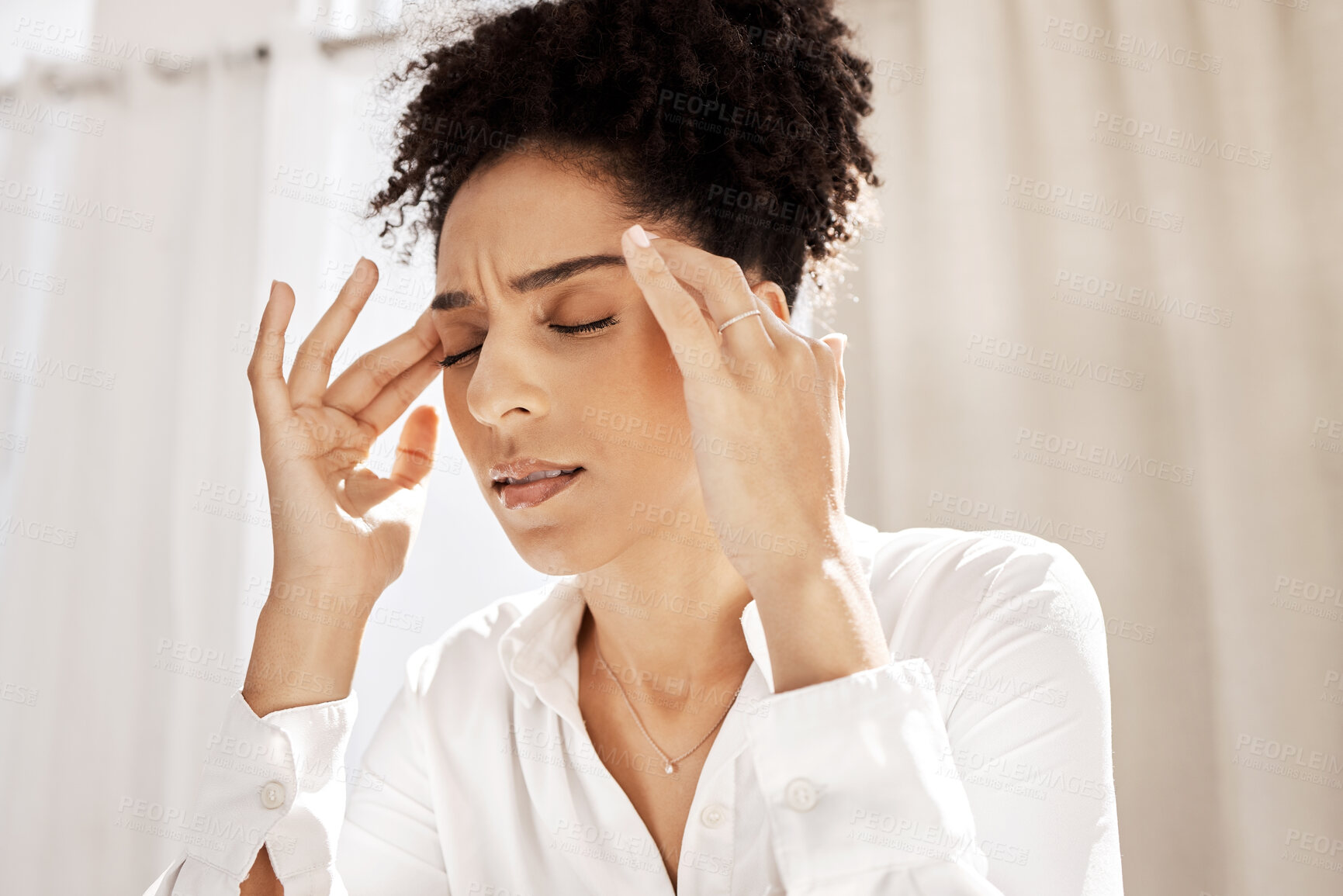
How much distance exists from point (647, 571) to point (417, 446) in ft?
1.52

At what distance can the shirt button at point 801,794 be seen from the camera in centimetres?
79

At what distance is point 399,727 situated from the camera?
127 centimetres

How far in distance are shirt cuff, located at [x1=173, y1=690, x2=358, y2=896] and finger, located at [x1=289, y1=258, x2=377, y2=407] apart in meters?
0.39

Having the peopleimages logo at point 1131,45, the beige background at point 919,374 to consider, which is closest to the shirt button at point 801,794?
the beige background at point 919,374

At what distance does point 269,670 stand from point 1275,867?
1438 mm

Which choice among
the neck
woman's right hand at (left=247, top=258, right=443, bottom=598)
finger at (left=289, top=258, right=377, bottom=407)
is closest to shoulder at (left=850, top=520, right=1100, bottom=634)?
the neck

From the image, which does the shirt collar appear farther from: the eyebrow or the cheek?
the eyebrow

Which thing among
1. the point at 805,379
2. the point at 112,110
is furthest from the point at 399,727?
the point at 112,110

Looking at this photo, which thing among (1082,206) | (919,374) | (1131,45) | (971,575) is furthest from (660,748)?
(1131,45)

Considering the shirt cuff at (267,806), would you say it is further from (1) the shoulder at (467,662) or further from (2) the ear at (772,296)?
(2) the ear at (772,296)

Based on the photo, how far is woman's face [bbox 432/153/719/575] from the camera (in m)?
1.02

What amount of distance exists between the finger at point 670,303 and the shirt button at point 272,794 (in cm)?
61

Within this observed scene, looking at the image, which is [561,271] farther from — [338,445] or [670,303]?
[338,445]

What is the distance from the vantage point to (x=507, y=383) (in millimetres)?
1012
